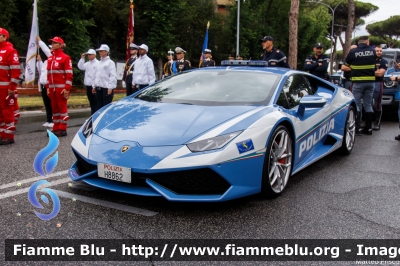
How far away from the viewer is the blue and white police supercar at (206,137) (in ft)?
10.9

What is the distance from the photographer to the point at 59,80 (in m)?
7.35

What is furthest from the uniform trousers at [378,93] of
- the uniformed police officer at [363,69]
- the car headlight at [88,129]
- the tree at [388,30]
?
the tree at [388,30]

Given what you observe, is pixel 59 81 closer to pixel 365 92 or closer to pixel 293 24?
pixel 365 92

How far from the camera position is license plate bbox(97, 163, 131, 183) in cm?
333

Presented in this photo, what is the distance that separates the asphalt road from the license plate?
297mm

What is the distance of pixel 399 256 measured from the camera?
2.89 m

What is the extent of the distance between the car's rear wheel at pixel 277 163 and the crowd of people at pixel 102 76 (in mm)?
3272

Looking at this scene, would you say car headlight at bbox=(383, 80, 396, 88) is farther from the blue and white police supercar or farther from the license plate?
the license plate

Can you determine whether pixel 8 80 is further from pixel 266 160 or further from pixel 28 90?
pixel 28 90

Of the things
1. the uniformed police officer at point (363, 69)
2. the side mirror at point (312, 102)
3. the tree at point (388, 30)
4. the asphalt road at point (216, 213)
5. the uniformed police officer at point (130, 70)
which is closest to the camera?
the asphalt road at point (216, 213)

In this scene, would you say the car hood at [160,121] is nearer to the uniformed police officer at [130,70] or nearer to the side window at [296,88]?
the side window at [296,88]

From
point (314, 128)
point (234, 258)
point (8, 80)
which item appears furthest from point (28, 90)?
point (234, 258)

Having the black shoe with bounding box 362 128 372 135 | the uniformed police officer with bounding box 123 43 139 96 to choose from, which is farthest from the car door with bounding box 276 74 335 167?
the uniformed police officer with bounding box 123 43 139 96

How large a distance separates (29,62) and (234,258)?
8185mm
